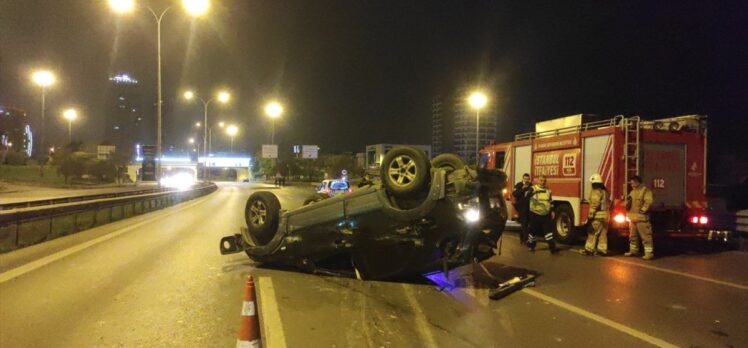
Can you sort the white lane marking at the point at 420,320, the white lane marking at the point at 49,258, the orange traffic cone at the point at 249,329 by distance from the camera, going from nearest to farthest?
1. the orange traffic cone at the point at 249,329
2. the white lane marking at the point at 420,320
3. the white lane marking at the point at 49,258

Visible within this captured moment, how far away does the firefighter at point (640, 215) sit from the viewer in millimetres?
10234

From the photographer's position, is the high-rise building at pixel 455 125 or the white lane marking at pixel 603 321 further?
the high-rise building at pixel 455 125

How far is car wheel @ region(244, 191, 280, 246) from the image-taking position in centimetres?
854

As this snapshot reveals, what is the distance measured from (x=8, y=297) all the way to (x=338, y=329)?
4.27 m

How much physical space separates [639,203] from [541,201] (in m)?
1.82

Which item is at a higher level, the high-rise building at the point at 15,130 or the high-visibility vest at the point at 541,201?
the high-rise building at the point at 15,130

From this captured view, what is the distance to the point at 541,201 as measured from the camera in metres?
11.3

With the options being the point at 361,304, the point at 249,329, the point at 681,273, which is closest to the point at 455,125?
the point at 681,273

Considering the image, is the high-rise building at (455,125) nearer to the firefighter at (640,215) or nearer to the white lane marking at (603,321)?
the firefighter at (640,215)

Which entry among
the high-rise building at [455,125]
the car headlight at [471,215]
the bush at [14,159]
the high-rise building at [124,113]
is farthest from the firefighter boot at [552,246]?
the high-rise building at [124,113]

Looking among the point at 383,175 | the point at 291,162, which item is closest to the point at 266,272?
the point at 383,175

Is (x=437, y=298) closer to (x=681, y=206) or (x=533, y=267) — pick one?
(x=533, y=267)

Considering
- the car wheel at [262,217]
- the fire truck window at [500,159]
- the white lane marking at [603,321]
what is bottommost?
the white lane marking at [603,321]

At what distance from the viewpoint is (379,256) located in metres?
7.58
